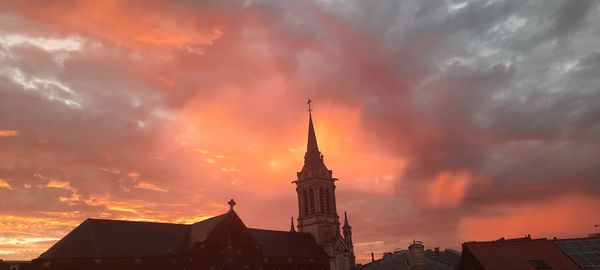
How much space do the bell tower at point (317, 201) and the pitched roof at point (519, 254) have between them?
128 feet

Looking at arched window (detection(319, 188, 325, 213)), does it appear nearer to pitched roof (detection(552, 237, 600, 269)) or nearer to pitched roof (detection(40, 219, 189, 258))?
pitched roof (detection(40, 219, 189, 258))

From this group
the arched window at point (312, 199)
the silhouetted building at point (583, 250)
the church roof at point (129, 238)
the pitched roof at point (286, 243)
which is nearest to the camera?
the silhouetted building at point (583, 250)

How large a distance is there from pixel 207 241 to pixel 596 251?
4753cm

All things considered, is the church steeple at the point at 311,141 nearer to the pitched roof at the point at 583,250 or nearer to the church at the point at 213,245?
the church at the point at 213,245

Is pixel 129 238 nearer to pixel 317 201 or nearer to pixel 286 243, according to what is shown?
pixel 286 243

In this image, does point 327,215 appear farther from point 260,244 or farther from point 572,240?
point 572,240

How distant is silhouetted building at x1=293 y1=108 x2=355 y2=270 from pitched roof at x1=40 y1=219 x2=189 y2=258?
30356 millimetres

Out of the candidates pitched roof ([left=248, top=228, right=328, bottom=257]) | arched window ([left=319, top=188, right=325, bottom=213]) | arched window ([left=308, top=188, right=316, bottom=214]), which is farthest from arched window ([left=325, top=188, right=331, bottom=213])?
pitched roof ([left=248, top=228, right=328, bottom=257])

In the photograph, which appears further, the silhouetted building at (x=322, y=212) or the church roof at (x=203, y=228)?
the silhouetted building at (x=322, y=212)

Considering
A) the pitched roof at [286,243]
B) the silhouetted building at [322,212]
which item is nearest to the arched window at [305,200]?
the silhouetted building at [322,212]

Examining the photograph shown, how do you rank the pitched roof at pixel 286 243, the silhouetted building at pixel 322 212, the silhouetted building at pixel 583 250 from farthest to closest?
1. the silhouetted building at pixel 322 212
2. the pitched roof at pixel 286 243
3. the silhouetted building at pixel 583 250

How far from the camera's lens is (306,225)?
94312 mm

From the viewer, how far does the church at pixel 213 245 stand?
193ft

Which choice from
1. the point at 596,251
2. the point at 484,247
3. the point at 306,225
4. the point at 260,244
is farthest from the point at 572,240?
the point at 306,225
